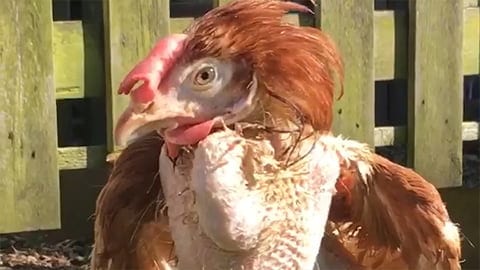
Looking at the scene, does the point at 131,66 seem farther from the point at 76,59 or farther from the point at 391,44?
the point at 391,44

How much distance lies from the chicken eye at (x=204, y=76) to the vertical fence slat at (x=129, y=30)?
180cm

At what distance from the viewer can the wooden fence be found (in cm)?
381

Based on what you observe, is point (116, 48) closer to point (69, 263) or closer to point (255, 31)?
point (69, 263)

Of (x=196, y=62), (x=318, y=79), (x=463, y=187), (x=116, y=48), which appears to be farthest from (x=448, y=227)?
(x=463, y=187)

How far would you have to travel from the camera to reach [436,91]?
4281 millimetres

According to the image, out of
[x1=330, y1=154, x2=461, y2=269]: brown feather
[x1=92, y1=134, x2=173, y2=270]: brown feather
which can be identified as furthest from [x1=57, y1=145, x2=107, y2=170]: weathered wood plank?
[x1=330, y1=154, x2=461, y2=269]: brown feather

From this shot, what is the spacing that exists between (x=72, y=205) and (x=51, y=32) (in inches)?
31.0

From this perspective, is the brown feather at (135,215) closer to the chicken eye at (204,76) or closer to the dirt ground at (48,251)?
the chicken eye at (204,76)

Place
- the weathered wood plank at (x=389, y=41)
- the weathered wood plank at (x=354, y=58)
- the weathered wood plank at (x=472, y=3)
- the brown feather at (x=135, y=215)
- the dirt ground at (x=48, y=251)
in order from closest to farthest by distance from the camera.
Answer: the brown feather at (x=135, y=215) → the weathered wood plank at (x=354, y=58) → the weathered wood plank at (x=389, y=41) → the dirt ground at (x=48, y=251) → the weathered wood plank at (x=472, y=3)

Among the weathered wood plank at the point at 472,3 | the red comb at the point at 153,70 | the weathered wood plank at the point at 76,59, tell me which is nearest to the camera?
the red comb at the point at 153,70

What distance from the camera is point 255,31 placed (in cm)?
209

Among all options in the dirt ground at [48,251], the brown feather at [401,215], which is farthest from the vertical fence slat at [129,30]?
the brown feather at [401,215]

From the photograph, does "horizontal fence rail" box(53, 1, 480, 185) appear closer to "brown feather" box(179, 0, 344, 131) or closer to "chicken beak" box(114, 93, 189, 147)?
"brown feather" box(179, 0, 344, 131)

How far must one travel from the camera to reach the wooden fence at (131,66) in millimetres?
3809
